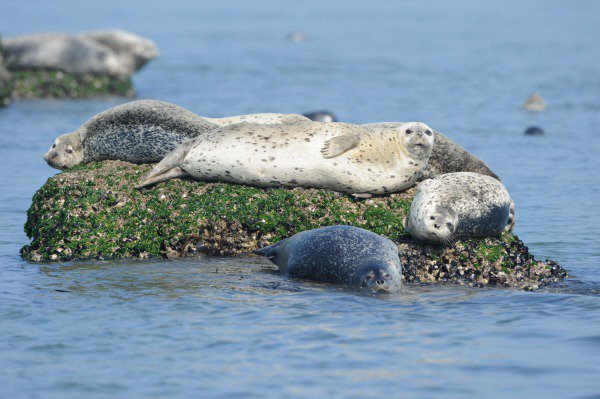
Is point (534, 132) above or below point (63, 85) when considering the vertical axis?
below

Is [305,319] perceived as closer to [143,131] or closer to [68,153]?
[143,131]

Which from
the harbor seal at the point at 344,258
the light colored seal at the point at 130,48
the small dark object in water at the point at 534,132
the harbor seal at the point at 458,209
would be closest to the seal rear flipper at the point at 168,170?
the harbor seal at the point at 344,258

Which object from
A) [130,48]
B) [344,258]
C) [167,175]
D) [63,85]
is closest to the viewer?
[344,258]

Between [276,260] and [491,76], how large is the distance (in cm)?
2195

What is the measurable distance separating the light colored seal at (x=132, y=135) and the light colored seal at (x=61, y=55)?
13.2 m

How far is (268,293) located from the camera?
7.70 metres

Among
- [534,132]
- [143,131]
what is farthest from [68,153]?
[534,132]

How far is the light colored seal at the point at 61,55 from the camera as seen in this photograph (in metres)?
22.8

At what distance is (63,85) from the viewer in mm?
22891

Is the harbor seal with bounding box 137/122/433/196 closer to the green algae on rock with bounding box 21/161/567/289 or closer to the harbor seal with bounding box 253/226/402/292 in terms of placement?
the green algae on rock with bounding box 21/161/567/289

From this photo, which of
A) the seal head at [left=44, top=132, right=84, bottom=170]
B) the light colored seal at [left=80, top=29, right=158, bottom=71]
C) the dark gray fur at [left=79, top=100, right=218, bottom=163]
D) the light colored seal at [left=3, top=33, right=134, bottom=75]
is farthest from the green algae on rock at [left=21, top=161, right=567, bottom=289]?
the light colored seal at [left=80, top=29, right=158, bottom=71]

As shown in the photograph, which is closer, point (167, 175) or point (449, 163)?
point (167, 175)

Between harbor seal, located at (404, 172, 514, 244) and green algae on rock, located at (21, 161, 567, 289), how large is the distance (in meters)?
0.13

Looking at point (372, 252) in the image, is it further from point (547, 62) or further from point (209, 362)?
point (547, 62)
